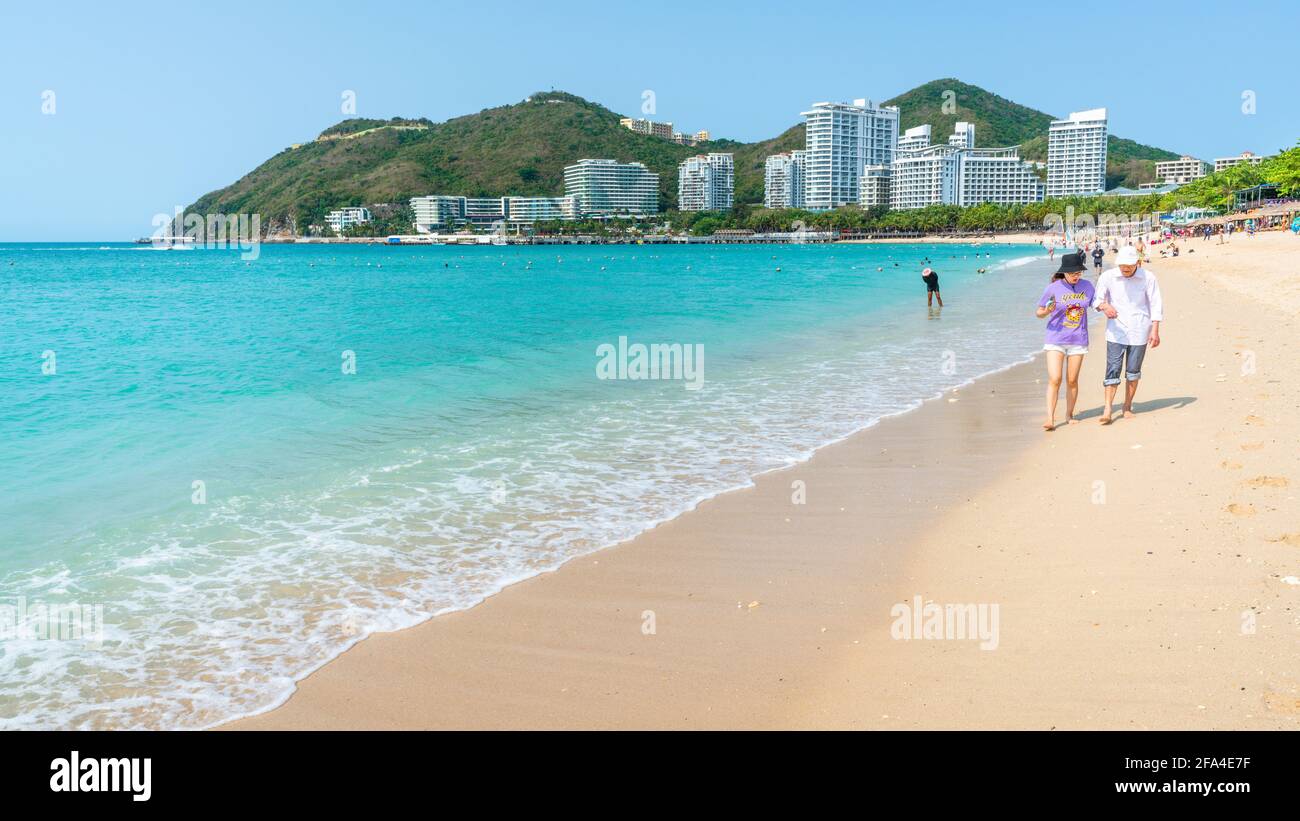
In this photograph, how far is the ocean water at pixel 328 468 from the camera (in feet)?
18.6

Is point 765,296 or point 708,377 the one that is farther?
point 765,296

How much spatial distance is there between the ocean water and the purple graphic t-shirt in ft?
9.75

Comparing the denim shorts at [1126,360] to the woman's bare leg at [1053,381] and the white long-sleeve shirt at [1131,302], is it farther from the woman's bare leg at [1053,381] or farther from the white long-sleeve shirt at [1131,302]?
the woman's bare leg at [1053,381]

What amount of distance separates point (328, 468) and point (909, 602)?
285 inches

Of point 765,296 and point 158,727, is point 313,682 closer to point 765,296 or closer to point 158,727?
point 158,727

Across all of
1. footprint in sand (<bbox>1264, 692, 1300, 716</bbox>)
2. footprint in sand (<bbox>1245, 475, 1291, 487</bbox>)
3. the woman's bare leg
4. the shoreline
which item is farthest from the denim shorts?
footprint in sand (<bbox>1264, 692, 1300, 716</bbox>)

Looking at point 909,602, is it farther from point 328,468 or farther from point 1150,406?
point 328,468

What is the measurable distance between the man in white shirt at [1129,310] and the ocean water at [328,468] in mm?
3372

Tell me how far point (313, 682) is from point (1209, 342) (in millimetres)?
16834

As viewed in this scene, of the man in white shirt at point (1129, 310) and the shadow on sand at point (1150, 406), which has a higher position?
the man in white shirt at point (1129, 310)
